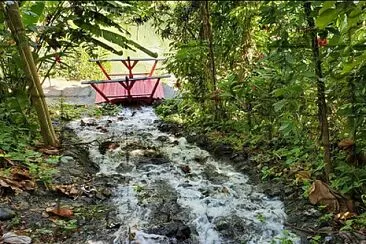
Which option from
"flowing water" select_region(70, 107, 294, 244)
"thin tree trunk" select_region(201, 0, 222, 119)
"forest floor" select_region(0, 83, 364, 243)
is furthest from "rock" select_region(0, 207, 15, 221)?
"thin tree trunk" select_region(201, 0, 222, 119)

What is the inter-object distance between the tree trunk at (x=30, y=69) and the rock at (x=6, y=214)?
145cm

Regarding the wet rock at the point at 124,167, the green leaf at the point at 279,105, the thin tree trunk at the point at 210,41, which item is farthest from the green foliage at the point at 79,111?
the green leaf at the point at 279,105

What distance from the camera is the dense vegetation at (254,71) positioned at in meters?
2.53

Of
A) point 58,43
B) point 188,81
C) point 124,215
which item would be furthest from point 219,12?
point 124,215

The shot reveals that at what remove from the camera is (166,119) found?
6.54 metres

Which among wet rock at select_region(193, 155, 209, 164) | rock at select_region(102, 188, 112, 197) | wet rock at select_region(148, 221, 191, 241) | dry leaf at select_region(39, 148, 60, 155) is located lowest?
wet rock at select_region(148, 221, 191, 241)

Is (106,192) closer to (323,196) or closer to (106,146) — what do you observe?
(106,146)

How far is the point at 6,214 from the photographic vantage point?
8.90 feet

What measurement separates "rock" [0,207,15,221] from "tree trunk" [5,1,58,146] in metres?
1.45

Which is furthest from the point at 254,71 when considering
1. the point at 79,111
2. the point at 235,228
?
the point at 79,111

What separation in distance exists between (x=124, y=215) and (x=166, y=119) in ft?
11.6

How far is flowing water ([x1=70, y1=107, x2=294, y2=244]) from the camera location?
9.28ft

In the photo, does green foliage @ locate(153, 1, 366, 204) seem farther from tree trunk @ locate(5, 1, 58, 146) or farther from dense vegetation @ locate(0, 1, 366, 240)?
tree trunk @ locate(5, 1, 58, 146)

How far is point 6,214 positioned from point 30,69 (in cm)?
161
